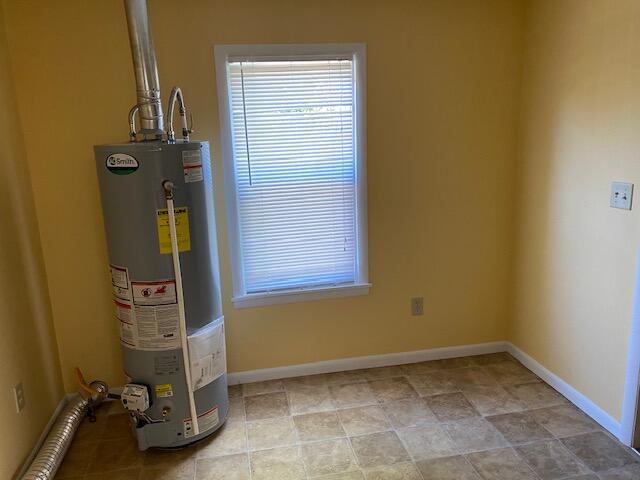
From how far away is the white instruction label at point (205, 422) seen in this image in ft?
7.54

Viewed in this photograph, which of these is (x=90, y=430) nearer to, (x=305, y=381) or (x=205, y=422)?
(x=205, y=422)

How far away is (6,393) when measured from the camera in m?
2.02

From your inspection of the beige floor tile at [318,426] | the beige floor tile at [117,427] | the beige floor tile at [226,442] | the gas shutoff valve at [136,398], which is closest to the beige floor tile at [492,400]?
the beige floor tile at [318,426]

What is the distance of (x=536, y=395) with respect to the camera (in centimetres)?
269

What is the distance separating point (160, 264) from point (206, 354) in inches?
19.4

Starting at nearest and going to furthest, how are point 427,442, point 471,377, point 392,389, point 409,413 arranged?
1. point 427,442
2. point 409,413
3. point 392,389
4. point 471,377

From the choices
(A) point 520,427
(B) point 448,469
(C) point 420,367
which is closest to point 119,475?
(B) point 448,469

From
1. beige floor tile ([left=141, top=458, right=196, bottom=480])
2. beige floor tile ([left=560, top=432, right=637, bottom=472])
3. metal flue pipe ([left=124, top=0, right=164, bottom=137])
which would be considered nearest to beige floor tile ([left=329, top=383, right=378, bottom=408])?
beige floor tile ([left=141, top=458, right=196, bottom=480])

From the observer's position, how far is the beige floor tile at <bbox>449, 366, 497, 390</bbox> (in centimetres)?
283

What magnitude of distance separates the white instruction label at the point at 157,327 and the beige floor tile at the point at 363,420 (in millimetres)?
952

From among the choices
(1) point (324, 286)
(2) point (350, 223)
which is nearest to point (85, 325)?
(1) point (324, 286)

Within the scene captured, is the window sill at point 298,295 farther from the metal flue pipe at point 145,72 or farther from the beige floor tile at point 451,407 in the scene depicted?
the metal flue pipe at point 145,72

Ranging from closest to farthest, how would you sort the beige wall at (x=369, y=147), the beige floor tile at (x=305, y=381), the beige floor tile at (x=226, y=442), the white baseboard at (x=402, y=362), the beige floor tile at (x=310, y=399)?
1. the beige floor tile at (x=226, y=442)
2. the beige wall at (x=369, y=147)
3. the beige floor tile at (x=310, y=399)
4. the white baseboard at (x=402, y=362)
5. the beige floor tile at (x=305, y=381)

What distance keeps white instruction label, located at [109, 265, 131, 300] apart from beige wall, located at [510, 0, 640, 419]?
220 centimetres
